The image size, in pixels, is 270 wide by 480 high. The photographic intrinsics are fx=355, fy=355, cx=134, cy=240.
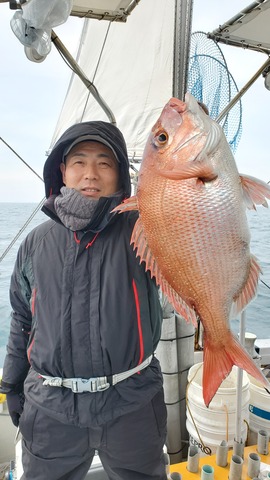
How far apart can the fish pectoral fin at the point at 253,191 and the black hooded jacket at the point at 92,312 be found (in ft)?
2.40

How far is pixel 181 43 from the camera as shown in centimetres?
291

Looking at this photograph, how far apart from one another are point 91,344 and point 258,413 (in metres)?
1.93

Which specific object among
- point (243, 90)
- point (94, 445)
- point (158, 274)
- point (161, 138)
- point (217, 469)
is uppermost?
point (243, 90)

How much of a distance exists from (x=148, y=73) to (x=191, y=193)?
15.7 feet

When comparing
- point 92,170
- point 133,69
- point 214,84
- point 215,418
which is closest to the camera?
point 92,170

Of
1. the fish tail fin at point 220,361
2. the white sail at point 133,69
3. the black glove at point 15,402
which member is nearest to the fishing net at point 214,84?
the white sail at point 133,69

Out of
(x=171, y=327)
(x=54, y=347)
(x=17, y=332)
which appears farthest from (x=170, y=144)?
(x=171, y=327)

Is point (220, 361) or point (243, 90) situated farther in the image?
point (243, 90)

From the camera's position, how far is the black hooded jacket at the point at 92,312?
1.62m

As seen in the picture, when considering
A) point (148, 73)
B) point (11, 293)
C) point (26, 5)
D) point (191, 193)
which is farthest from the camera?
point (148, 73)

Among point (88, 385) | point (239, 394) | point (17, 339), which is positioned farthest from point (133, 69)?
point (88, 385)

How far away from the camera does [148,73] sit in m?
5.31

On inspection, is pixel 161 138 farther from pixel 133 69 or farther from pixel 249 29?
pixel 133 69

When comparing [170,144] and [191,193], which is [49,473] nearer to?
[191,193]
